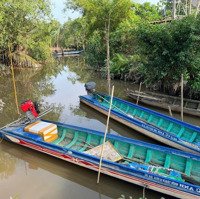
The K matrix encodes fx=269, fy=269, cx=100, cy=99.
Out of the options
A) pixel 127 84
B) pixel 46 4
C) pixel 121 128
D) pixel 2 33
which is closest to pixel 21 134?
pixel 121 128

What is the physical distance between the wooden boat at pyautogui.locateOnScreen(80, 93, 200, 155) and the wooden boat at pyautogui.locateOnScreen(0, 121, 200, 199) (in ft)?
4.16

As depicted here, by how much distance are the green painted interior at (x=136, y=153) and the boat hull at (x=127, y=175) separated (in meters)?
0.64

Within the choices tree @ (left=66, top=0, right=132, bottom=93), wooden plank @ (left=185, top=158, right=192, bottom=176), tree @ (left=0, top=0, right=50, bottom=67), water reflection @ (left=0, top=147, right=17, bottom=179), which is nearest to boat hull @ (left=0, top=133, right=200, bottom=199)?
water reflection @ (left=0, top=147, right=17, bottom=179)

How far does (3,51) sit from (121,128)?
23.2 meters

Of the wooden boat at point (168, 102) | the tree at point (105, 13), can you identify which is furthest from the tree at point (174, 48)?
the tree at point (105, 13)

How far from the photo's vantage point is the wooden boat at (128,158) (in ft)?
23.4

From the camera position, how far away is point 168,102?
14.4m

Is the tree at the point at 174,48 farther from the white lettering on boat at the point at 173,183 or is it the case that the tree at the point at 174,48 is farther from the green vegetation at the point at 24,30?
the green vegetation at the point at 24,30

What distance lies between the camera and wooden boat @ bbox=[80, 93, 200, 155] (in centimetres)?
960

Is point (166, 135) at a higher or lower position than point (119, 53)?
lower

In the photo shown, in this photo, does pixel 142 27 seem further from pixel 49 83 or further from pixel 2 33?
pixel 2 33

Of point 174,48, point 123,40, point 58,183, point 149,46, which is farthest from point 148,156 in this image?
point 123,40

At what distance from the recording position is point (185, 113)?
44.2ft

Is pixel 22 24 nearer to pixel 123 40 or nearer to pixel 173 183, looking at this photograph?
pixel 123 40
